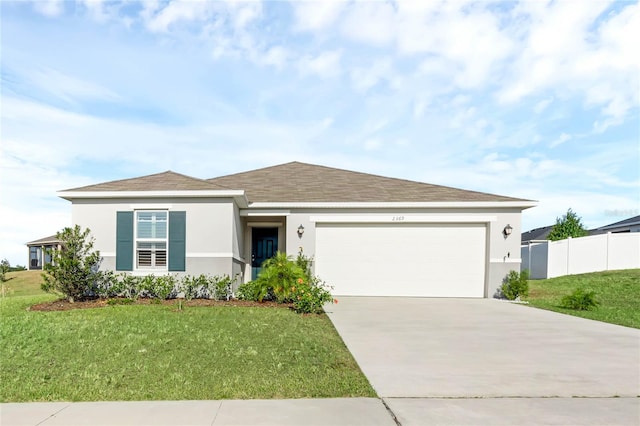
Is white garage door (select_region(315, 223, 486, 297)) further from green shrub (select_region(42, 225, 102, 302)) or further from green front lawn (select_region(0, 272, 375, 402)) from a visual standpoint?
green shrub (select_region(42, 225, 102, 302))

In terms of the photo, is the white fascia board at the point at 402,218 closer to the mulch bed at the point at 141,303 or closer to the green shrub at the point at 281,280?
the green shrub at the point at 281,280

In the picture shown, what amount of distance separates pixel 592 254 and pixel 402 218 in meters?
12.6

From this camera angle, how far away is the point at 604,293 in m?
14.4

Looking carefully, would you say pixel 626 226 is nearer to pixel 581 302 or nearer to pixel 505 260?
pixel 505 260

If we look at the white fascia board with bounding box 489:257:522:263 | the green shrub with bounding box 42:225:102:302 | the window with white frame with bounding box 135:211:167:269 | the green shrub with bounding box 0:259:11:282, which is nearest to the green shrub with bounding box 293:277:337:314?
the window with white frame with bounding box 135:211:167:269

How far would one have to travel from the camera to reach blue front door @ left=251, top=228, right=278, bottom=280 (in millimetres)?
14875

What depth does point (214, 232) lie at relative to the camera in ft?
37.6

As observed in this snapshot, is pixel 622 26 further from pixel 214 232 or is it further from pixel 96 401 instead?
pixel 96 401

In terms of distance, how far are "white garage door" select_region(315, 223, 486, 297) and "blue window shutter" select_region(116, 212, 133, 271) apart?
230 inches

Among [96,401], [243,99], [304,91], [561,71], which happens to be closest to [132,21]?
[243,99]

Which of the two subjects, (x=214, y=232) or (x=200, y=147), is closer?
(x=214, y=232)

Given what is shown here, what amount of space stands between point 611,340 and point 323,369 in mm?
5586

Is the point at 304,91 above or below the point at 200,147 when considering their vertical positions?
above

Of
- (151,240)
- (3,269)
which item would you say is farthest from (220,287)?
(3,269)
